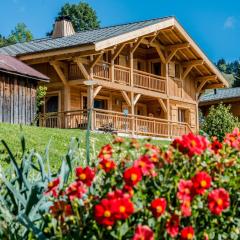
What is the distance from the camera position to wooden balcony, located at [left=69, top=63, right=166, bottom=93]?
22.2 m

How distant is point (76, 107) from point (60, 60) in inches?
98.5

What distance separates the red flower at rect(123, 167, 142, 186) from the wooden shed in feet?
53.5

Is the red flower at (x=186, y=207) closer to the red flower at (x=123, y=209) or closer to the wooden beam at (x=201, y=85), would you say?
the red flower at (x=123, y=209)

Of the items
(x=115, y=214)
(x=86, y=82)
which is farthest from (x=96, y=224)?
(x=86, y=82)

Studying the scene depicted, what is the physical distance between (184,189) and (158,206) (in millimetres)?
156

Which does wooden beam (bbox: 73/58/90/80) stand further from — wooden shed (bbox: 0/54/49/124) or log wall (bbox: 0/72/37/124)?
log wall (bbox: 0/72/37/124)

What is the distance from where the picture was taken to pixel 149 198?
2.32 metres

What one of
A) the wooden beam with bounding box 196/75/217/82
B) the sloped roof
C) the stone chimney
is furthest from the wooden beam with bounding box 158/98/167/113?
the stone chimney

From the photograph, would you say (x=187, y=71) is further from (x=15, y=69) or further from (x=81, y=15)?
(x=81, y=15)

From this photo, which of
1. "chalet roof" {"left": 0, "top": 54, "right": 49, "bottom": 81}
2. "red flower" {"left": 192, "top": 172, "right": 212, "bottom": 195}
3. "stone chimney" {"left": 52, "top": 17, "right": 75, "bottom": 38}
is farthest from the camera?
"stone chimney" {"left": 52, "top": 17, "right": 75, "bottom": 38}

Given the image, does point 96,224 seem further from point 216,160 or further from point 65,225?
point 216,160

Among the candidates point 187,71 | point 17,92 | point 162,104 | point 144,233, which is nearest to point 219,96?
point 187,71

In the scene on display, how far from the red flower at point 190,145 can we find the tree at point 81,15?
6363cm

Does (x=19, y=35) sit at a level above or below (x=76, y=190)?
above
